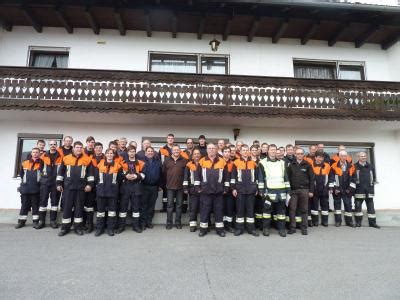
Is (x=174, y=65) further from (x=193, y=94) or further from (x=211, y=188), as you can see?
(x=211, y=188)

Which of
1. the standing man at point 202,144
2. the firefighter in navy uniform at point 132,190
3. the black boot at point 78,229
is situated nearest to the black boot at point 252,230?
the standing man at point 202,144

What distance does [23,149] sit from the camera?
8953 mm

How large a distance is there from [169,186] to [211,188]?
1.14 metres

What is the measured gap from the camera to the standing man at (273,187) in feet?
19.1

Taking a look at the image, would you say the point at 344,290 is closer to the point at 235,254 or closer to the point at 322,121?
the point at 235,254

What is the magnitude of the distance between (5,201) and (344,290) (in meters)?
10.1

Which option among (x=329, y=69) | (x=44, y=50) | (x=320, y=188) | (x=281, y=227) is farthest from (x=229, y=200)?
(x=44, y=50)

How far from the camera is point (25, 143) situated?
353 inches

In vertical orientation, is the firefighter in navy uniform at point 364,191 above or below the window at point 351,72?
below

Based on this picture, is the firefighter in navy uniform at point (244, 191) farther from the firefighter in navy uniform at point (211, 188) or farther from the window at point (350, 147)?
the window at point (350, 147)

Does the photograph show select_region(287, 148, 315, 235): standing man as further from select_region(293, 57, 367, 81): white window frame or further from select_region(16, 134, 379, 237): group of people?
select_region(293, 57, 367, 81): white window frame

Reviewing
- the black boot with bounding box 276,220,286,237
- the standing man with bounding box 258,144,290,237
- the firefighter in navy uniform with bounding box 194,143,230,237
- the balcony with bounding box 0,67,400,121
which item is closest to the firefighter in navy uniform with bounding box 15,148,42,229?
the balcony with bounding box 0,67,400,121

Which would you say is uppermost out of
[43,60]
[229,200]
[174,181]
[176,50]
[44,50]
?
[176,50]

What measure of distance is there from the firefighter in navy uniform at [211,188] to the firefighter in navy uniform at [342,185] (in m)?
3.33
